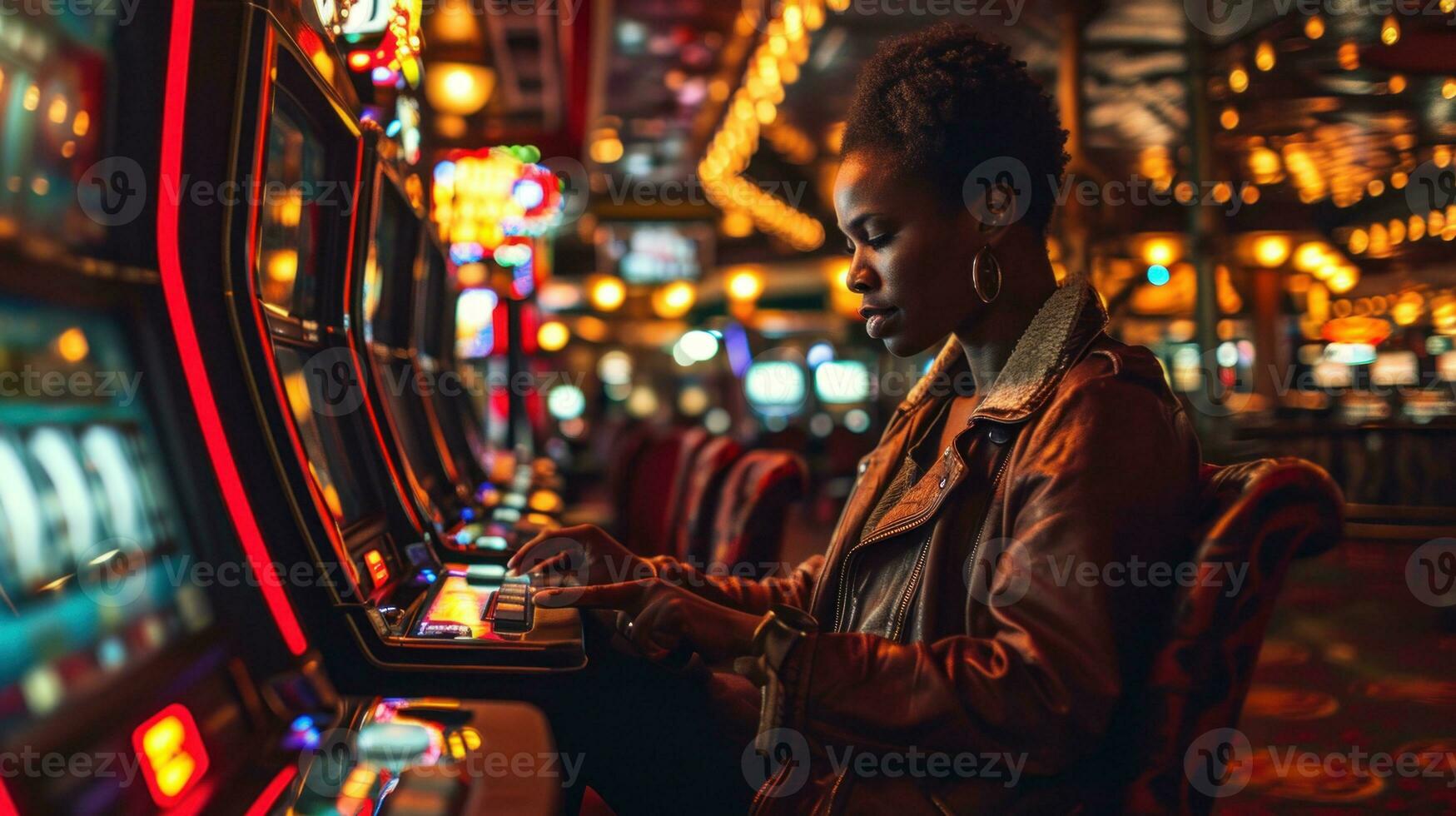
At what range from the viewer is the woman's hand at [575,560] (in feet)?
4.79

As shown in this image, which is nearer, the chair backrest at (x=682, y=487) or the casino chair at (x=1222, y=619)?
the casino chair at (x=1222, y=619)

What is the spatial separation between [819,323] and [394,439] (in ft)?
53.8

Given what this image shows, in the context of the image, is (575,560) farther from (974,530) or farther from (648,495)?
(648,495)

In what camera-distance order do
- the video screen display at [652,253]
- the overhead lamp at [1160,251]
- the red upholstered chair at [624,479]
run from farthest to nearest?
the video screen display at [652,253], the overhead lamp at [1160,251], the red upholstered chair at [624,479]

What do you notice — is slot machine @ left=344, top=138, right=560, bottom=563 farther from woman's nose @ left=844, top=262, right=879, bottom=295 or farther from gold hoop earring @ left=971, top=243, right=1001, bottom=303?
gold hoop earring @ left=971, top=243, right=1001, bottom=303

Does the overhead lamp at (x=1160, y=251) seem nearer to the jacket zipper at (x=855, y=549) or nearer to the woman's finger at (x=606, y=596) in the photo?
the jacket zipper at (x=855, y=549)

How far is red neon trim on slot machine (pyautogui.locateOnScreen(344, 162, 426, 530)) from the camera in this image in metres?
1.79

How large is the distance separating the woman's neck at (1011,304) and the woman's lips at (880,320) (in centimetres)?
12

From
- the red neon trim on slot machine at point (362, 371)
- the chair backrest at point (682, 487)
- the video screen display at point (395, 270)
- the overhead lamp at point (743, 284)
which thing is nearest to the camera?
the red neon trim on slot machine at point (362, 371)

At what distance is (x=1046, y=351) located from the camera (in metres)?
1.17

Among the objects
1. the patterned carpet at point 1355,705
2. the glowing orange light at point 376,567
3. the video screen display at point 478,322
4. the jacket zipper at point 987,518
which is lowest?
the patterned carpet at point 1355,705

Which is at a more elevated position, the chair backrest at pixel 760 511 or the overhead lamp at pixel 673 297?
the overhead lamp at pixel 673 297

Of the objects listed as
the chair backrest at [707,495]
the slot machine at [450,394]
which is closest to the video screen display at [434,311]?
the slot machine at [450,394]

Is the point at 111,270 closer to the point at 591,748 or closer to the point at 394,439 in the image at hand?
the point at 591,748
